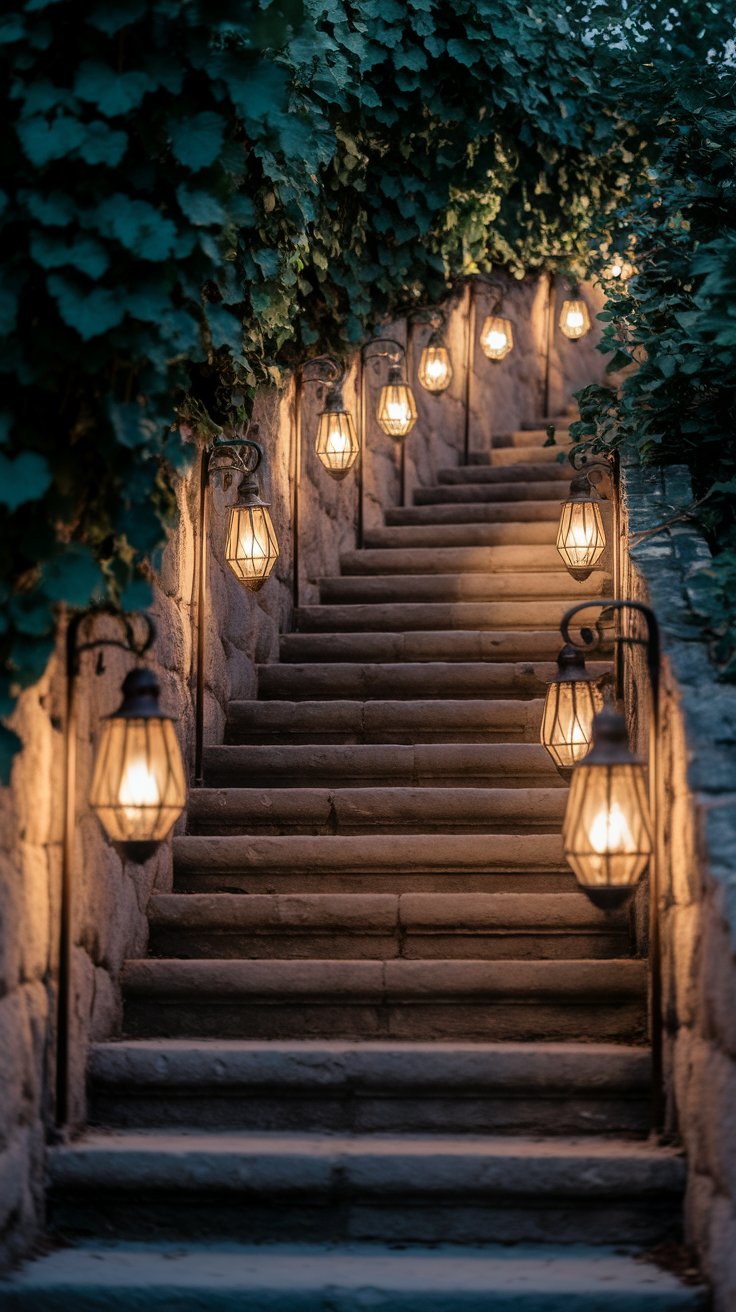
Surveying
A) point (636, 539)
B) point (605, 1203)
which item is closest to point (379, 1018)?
point (605, 1203)

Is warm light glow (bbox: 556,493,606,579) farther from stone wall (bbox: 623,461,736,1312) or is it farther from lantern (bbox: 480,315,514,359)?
lantern (bbox: 480,315,514,359)

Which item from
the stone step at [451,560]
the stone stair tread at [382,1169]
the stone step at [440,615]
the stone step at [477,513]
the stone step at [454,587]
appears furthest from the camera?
the stone step at [477,513]

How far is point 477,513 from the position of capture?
9.49m

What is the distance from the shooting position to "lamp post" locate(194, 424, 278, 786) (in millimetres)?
6789

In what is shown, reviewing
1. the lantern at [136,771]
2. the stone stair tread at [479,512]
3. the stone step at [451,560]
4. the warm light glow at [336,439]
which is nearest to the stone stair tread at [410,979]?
the lantern at [136,771]

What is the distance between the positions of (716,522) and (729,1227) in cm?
295

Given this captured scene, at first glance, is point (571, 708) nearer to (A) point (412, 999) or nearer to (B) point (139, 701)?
(A) point (412, 999)

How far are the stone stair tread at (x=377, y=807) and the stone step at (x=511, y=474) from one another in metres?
3.40

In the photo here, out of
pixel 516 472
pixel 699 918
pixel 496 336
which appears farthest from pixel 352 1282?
pixel 496 336

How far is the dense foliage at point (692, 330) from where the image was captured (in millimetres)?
6176

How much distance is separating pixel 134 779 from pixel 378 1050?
119 cm

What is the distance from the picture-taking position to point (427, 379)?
35.0 ft

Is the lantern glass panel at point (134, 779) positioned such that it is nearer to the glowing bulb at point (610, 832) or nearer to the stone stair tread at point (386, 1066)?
the stone stair tread at point (386, 1066)

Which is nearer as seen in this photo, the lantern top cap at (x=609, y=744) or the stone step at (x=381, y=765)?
the lantern top cap at (x=609, y=744)
